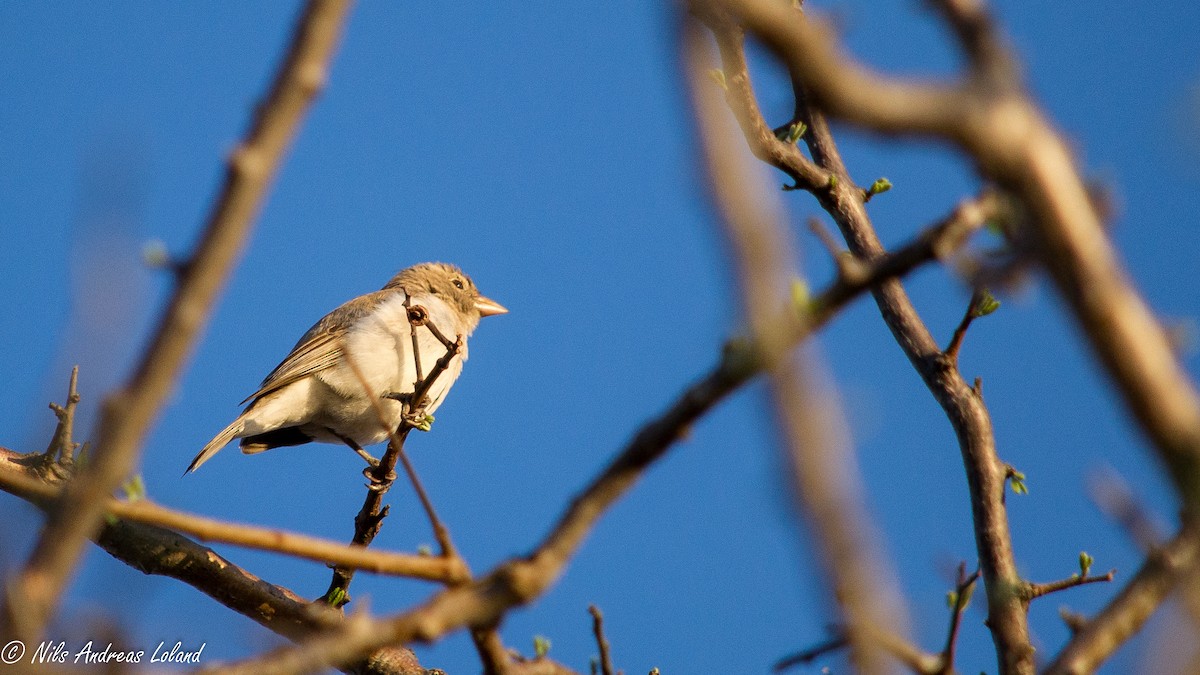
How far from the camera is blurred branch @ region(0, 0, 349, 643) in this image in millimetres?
1380

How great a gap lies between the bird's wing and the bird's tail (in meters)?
0.31

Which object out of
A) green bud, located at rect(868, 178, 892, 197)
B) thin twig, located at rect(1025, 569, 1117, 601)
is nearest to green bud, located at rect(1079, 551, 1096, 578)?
thin twig, located at rect(1025, 569, 1117, 601)

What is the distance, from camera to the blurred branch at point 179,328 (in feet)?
4.53

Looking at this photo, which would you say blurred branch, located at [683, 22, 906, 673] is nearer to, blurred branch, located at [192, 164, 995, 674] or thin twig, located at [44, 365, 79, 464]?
blurred branch, located at [192, 164, 995, 674]

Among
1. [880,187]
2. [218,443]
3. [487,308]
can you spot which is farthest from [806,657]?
[487,308]

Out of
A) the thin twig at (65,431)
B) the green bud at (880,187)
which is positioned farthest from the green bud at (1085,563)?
the thin twig at (65,431)

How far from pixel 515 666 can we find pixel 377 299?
23.4 ft

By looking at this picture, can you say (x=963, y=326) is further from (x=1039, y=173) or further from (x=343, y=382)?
(x=343, y=382)

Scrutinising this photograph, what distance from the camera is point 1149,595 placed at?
114 inches

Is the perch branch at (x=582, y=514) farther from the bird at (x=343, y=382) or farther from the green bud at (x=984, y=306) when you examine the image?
the bird at (x=343, y=382)

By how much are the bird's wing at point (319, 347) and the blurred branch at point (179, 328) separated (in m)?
7.72

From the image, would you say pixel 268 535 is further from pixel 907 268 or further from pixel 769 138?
pixel 769 138

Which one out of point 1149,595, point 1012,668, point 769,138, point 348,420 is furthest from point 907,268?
point 348,420

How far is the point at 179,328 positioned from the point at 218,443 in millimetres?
7381
